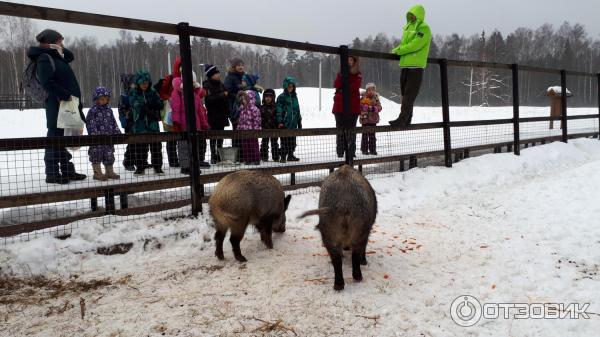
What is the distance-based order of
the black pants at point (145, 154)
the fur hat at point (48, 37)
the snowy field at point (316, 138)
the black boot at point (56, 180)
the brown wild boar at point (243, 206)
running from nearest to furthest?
the brown wild boar at point (243, 206), the black boot at point (56, 180), the snowy field at point (316, 138), the fur hat at point (48, 37), the black pants at point (145, 154)

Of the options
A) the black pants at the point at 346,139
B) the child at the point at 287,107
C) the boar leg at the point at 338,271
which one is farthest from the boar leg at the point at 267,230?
the child at the point at 287,107

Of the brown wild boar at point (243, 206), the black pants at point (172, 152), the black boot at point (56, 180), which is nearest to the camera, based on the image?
the brown wild boar at point (243, 206)

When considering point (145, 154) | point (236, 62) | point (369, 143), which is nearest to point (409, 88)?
point (369, 143)

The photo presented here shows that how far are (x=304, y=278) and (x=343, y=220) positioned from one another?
2.34 ft

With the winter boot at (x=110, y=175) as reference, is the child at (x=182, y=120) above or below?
above

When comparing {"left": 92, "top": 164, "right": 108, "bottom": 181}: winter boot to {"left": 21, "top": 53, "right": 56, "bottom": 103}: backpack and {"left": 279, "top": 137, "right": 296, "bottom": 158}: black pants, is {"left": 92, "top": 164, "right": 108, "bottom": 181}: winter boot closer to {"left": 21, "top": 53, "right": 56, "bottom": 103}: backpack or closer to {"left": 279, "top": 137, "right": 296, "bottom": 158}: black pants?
{"left": 21, "top": 53, "right": 56, "bottom": 103}: backpack

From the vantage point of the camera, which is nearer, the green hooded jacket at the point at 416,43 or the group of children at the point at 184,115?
the group of children at the point at 184,115

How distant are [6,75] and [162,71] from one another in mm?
11918

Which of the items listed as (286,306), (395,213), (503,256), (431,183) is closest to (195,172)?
(286,306)

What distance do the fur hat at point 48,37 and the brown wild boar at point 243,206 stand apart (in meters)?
3.25

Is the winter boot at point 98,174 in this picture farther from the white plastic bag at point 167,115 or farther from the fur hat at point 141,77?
the fur hat at point 141,77

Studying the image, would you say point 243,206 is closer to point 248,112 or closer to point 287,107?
point 248,112

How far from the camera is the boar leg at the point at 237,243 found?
409 centimetres

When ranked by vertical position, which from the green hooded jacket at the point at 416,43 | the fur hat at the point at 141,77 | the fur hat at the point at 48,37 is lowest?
the fur hat at the point at 141,77
